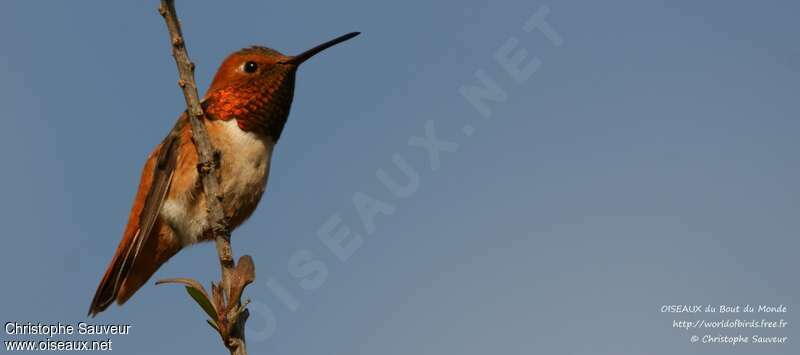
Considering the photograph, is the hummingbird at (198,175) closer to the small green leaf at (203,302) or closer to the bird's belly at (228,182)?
the bird's belly at (228,182)

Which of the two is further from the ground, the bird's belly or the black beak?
the black beak

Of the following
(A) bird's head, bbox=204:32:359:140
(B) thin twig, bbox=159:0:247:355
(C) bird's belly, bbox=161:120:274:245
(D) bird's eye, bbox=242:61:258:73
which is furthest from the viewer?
→ (D) bird's eye, bbox=242:61:258:73

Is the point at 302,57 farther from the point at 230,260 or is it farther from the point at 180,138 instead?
the point at 230,260

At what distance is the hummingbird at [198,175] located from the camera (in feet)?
19.6

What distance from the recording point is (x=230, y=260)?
351cm

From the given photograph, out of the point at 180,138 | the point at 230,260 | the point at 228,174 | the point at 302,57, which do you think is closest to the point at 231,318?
the point at 230,260

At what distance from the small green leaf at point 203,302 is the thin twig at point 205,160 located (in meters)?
0.07

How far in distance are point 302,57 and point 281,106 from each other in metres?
0.43

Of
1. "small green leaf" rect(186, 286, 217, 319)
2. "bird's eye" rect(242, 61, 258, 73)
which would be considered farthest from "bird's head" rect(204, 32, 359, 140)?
"small green leaf" rect(186, 286, 217, 319)

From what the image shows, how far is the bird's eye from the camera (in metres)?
6.82

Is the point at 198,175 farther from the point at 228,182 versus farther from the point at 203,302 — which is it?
the point at 203,302

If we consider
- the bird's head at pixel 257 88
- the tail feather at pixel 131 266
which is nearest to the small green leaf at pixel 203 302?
the tail feather at pixel 131 266

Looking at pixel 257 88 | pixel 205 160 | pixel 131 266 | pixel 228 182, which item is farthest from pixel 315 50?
pixel 205 160

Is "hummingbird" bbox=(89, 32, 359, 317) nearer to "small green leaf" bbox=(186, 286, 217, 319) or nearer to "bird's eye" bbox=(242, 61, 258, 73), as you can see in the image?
"bird's eye" bbox=(242, 61, 258, 73)
